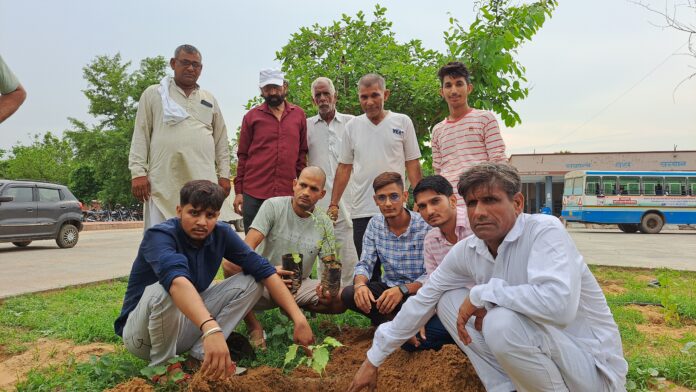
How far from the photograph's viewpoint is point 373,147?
4055mm

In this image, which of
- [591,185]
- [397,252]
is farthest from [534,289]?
[591,185]

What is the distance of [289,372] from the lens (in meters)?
2.82

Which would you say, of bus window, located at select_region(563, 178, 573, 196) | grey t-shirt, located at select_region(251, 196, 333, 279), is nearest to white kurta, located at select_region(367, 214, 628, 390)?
grey t-shirt, located at select_region(251, 196, 333, 279)

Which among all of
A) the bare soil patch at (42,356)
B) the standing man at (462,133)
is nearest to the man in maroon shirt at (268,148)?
the standing man at (462,133)

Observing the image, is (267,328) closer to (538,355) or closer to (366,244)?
(366,244)

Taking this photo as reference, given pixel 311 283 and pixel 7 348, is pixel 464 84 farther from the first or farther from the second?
pixel 7 348

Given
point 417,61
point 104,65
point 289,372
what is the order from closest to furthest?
1. point 289,372
2. point 417,61
3. point 104,65

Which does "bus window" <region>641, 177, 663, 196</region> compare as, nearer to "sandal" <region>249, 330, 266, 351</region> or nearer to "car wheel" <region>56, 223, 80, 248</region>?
"car wheel" <region>56, 223, 80, 248</region>

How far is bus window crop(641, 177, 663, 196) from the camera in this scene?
19.5m

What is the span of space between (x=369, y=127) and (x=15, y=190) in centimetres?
1048

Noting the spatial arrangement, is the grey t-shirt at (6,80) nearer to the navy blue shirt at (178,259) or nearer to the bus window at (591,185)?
the navy blue shirt at (178,259)

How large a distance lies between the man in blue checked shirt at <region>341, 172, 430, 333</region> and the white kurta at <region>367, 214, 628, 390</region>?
2.35 ft

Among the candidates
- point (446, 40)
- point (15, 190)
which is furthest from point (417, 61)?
point (15, 190)

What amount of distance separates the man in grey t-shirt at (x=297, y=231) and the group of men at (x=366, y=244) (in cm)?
1
